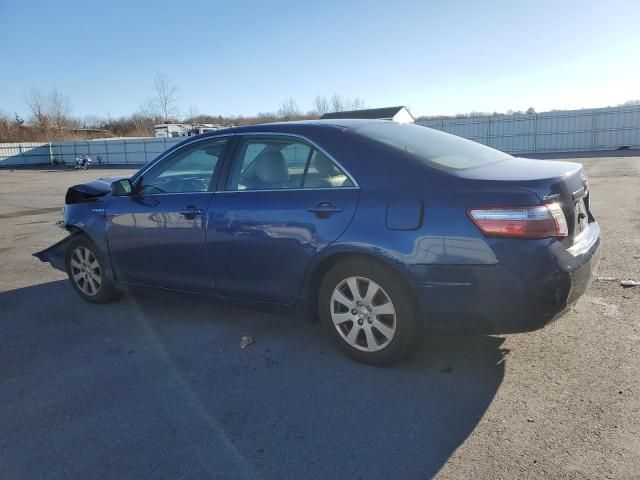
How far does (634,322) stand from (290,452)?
9.99ft

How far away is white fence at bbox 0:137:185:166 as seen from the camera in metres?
43.5

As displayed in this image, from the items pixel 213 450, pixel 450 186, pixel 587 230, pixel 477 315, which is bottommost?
pixel 213 450

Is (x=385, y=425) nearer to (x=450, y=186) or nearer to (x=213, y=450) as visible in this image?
(x=213, y=450)

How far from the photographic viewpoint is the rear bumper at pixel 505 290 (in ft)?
9.96

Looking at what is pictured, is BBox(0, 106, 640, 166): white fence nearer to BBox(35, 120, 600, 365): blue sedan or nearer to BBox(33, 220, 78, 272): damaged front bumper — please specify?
BBox(33, 220, 78, 272): damaged front bumper

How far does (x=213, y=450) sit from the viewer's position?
278cm

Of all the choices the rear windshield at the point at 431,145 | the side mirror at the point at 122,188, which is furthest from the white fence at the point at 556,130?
the rear windshield at the point at 431,145

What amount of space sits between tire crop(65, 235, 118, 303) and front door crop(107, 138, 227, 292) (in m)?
0.29

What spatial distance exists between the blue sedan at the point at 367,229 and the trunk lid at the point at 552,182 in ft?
0.05

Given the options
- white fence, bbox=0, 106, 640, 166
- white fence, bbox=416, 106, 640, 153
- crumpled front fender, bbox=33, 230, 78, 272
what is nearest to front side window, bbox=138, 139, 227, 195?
crumpled front fender, bbox=33, 230, 78, 272

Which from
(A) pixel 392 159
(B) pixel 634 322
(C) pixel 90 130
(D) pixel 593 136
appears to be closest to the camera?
(A) pixel 392 159

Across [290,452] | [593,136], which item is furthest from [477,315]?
[593,136]

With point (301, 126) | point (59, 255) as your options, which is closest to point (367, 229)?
point (301, 126)

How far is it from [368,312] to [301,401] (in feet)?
2.42
